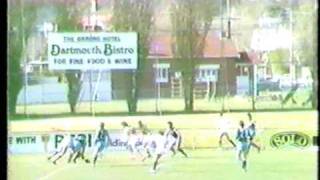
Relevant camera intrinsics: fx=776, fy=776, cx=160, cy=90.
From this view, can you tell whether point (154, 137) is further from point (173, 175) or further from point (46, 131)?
point (46, 131)

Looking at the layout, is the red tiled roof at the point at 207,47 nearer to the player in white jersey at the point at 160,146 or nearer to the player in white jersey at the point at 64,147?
the player in white jersey at the point at 160,146

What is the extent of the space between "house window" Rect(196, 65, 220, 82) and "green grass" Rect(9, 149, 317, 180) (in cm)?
38

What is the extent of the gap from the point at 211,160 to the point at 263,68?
1.86ft

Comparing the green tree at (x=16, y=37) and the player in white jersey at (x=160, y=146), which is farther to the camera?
the player in white jersey at (x=160, y=146)

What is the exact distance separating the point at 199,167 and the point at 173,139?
206 millimetres

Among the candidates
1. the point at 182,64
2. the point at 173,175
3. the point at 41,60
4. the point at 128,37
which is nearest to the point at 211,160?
the point at 173,175

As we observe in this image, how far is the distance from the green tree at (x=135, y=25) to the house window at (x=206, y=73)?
30cm

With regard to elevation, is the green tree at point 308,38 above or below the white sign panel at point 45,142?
above

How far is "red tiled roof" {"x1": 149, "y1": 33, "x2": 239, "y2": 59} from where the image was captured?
4.13m

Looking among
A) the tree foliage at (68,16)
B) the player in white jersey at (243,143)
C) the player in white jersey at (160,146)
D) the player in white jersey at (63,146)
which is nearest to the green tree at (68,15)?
the tree foliage at (68,16)

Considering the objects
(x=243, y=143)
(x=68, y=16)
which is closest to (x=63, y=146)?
(x=68, y=16)

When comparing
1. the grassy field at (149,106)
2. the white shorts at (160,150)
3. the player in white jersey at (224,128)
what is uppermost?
the grassy field at (149,106)

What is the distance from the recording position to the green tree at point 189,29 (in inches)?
163

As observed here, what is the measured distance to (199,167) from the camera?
13.7ft
